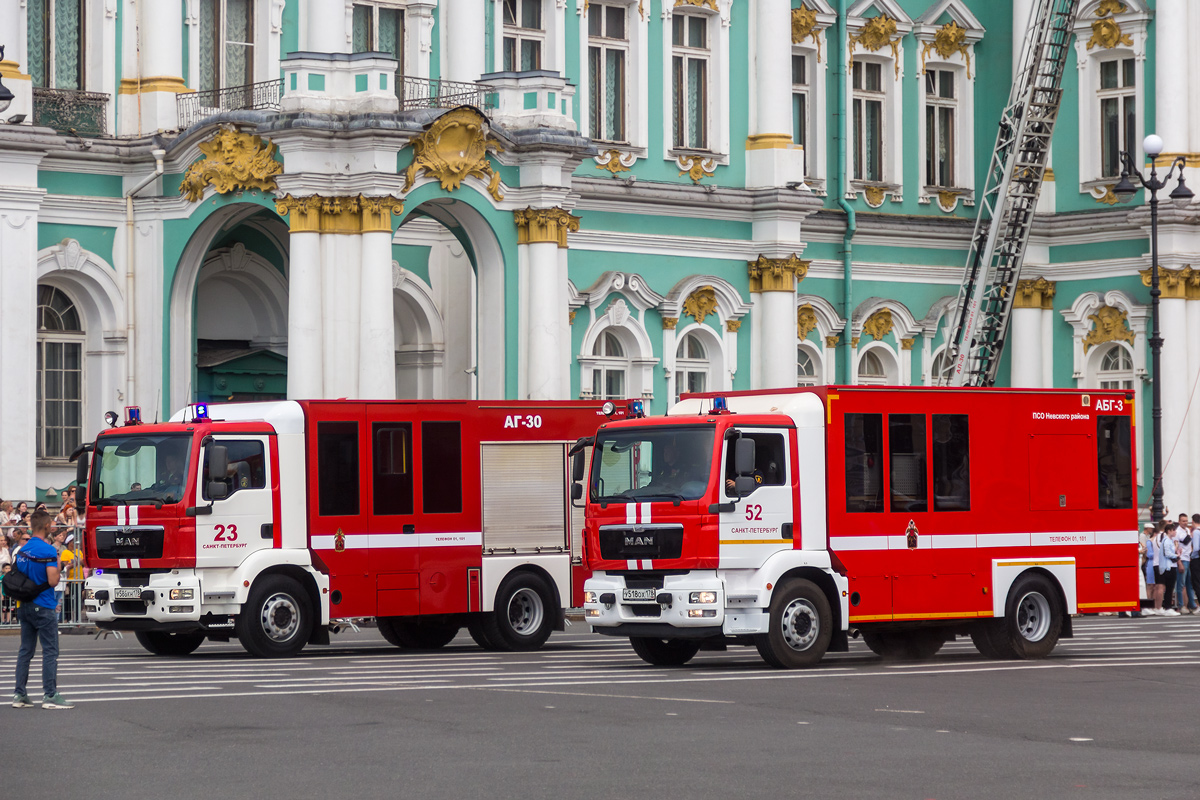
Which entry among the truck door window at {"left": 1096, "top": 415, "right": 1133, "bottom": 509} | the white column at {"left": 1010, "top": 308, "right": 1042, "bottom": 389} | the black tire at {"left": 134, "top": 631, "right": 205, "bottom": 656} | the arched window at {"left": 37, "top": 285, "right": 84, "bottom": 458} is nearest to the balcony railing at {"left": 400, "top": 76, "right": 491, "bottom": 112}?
the arched window at {"left": 37, "top": 285, "right": 84, "bottom": 458}

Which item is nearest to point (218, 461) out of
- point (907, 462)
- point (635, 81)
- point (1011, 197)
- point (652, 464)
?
point (652, 464)

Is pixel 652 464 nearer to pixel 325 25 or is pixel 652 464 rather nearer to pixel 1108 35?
pixel 325 25

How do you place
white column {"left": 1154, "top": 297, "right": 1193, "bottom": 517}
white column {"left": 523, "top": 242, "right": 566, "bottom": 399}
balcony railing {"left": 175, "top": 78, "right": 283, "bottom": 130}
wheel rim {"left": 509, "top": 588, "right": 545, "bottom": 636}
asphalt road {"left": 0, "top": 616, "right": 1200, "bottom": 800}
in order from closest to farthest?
asphalt road {"left": 0, "top": 616, "right": 1200, "bottom": 800} → wheel rim {"left": 509, "top": 588, "right": 545, "bottom": 636} → balcony railing {"left": 175, "top": 78, "right": 283, "bottom": 130} → white column {"left": 523, "top": 242, "right": 566, "bottom": 399} → white column {"left": 1154, "top": 297, "right": 1193, "bottom": 517}

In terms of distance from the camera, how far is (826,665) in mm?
22984

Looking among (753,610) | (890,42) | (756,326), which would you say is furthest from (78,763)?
(890,42)

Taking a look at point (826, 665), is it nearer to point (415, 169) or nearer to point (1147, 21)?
point (415, 169)

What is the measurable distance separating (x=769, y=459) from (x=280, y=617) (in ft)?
17.9

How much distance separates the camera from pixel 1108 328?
45.1 metres

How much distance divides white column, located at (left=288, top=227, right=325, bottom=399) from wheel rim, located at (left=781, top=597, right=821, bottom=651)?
41.0ft

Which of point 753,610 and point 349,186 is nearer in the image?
point 753,610

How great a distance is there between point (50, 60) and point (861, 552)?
17347 mm

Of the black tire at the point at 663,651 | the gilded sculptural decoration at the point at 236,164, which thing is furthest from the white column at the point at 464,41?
the black tire at the point at 663,651

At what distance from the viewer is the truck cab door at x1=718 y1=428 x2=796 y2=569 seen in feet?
72.4

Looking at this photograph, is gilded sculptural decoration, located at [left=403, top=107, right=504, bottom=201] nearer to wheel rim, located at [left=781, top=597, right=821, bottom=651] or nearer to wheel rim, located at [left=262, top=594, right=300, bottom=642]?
wheel rim, located at [left=262, top=594, right=300, bottom=642]
